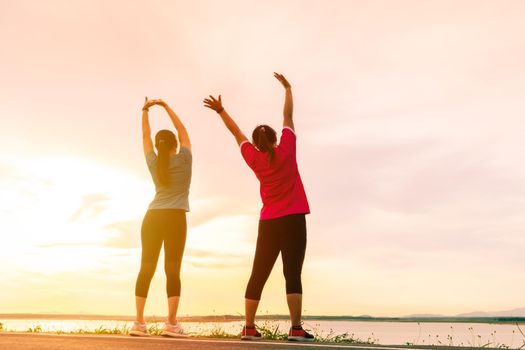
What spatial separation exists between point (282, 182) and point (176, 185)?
59.7 inches

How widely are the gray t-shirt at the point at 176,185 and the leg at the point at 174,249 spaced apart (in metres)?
0.13

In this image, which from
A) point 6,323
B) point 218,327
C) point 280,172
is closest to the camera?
point 280,172

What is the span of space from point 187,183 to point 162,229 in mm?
706

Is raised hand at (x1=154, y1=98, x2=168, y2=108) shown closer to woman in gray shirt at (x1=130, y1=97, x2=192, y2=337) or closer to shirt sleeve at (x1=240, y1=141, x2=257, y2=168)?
woman in gray shirt at (x1=130, y1=97, x2=192, y2=337)

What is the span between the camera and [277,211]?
24.9 ft

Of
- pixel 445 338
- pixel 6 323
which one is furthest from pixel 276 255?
pixel 6 323

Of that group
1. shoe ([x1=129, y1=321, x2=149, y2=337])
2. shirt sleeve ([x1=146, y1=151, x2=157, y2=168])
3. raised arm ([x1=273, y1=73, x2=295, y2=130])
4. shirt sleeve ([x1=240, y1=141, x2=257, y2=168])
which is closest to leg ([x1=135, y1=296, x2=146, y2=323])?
shoe ([x1=129, y1=321, x2=149, y2=337])

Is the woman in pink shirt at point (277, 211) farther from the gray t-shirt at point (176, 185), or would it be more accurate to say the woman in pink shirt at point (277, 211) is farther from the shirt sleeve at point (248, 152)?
the gray t-shirt at point (176, 185)

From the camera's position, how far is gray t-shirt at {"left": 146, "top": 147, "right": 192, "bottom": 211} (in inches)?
321

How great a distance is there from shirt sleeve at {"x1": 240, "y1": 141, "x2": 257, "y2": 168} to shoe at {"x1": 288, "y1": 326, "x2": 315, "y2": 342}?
214cm

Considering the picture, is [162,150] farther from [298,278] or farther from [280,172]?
[298,278]

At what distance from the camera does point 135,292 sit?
7957mm

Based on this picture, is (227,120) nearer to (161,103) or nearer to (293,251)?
(161,103)

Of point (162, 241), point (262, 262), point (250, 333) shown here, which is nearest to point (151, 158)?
point (162, 241)
